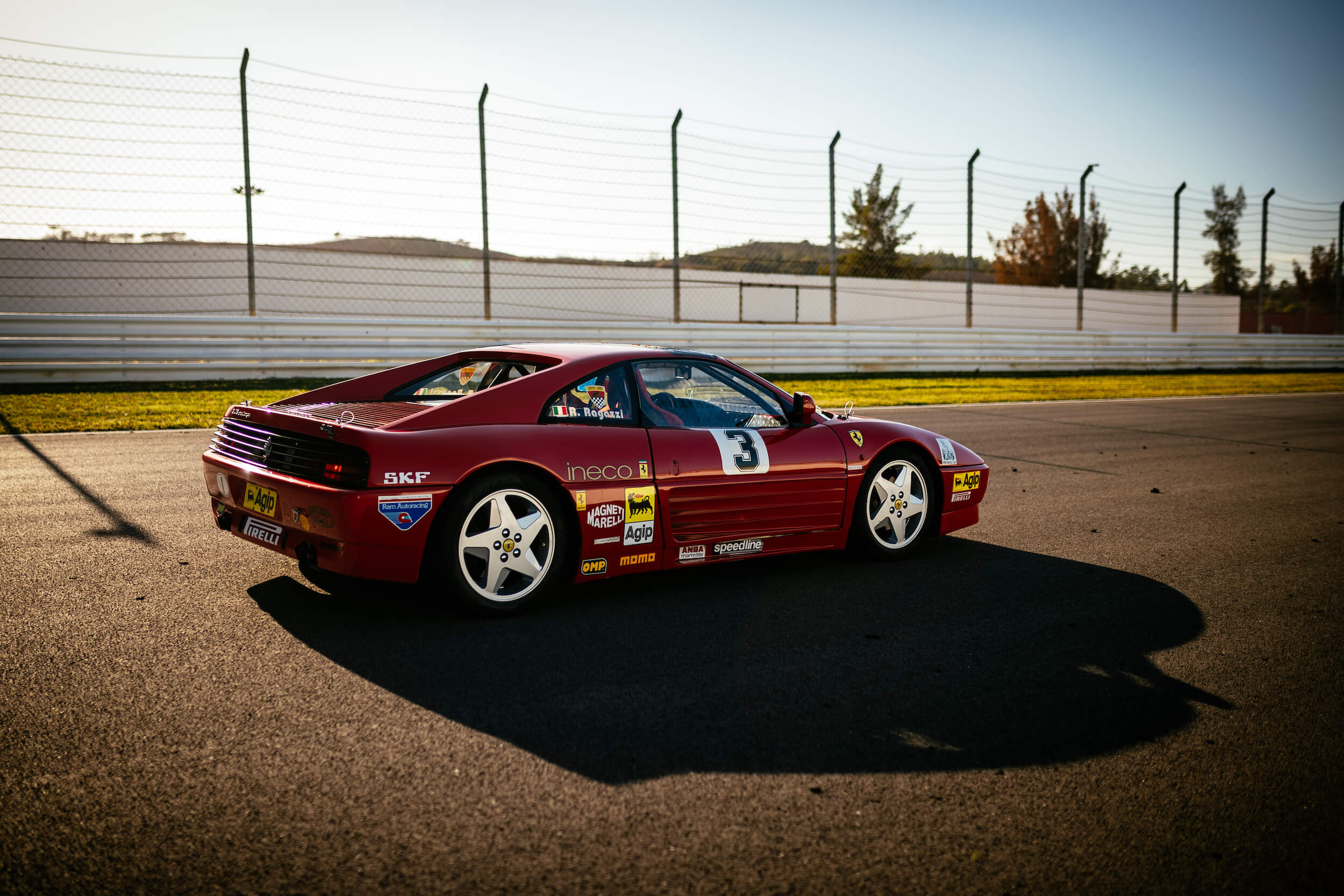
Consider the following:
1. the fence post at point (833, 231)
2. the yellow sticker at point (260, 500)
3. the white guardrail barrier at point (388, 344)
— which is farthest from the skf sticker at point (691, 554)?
the fence post at point (833, 231)

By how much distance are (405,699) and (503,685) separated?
33 centimetres

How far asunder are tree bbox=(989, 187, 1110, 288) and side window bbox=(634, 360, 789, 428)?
5991 centimetres

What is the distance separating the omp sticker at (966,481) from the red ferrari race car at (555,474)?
6 cm

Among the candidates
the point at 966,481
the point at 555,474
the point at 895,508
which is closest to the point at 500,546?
the point at 555,474

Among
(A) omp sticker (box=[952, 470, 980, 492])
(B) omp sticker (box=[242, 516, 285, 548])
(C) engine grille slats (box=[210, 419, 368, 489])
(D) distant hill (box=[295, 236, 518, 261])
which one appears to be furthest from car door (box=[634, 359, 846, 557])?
(D) distant hill (box=[295, 236, 518, 261])

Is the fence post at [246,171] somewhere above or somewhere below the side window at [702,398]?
above

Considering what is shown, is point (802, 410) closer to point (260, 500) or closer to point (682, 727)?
point (682, 727)

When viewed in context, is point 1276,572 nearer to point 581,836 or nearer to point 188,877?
point 581,836

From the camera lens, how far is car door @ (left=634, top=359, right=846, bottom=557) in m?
4.66

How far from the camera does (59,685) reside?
3.23 metres

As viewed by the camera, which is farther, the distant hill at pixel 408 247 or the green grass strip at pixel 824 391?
the distant hill at pixel 408 247

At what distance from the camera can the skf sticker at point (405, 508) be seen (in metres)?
3.87

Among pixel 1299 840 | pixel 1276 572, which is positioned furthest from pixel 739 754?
pixel 1276 572

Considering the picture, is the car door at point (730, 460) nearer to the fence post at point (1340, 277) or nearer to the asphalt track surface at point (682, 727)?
the asphalt track surface at point (682, 727)
